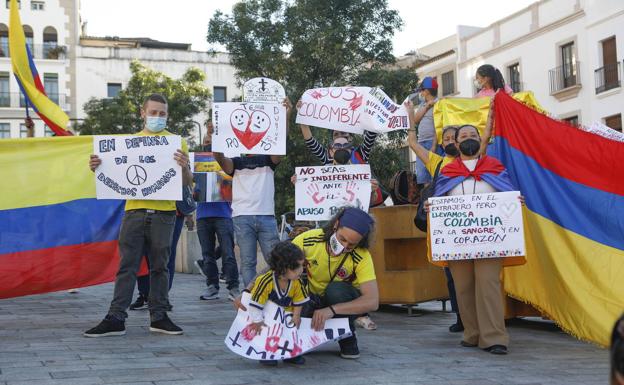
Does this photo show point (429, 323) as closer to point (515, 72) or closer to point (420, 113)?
point (420, 113)

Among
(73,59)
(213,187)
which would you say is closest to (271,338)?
(213,187)

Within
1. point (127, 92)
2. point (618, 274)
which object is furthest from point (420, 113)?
point (127, 92)

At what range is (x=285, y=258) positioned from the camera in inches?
218

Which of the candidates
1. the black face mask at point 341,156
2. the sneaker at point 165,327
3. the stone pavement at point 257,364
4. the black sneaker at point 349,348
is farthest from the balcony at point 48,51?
the black sneaker at point 349,348

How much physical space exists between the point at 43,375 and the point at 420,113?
16.6ft

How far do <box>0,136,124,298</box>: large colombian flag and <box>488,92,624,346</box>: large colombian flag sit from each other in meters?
4.01

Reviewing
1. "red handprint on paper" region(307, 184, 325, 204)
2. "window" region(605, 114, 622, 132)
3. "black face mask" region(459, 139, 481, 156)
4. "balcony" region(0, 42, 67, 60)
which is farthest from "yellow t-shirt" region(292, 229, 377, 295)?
"balcony" region(0, 42, 67, 60)

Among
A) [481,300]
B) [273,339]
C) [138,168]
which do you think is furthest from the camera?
[138,168]

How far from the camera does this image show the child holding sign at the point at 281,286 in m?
5.56

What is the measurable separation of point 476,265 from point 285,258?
180cm

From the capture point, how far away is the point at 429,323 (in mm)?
8328

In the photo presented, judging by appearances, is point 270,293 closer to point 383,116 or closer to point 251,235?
point 251,235

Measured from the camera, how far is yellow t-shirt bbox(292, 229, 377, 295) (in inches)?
236

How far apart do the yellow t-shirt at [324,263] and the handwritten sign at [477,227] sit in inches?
33.8
